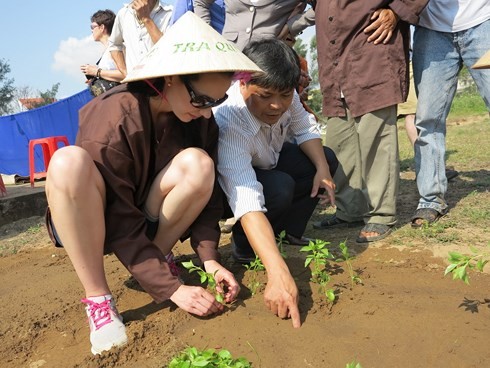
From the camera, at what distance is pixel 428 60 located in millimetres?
3293

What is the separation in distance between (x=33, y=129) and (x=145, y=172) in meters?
7.94

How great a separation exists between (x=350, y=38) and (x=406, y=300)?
63.4 inches

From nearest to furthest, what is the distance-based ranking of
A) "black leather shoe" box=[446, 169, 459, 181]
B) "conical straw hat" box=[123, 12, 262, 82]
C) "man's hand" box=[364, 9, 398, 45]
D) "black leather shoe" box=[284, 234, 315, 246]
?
"conical straw hat" box=[123, 12, 262, 82] < "man's hand" box=[364, 9, 398, 45] < "black leather shoe" box=[284, 234, 315, 246] < "black leather shoe" box=[446, 169, 459, 181]

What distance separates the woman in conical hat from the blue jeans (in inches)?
65.0

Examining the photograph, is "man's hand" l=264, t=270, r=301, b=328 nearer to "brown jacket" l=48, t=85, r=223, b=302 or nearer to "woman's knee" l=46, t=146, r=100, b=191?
"brown jacket" l=48, t=85, r=223, b=302

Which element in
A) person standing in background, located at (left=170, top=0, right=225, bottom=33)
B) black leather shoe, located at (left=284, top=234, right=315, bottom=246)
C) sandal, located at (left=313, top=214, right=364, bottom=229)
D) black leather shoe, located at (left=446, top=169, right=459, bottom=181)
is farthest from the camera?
black leather shoe, located at (left=446, top=169, right=459, bottom=181)

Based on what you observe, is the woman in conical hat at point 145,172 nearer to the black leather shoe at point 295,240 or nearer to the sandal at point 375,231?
the black leather shoe at point 295,240

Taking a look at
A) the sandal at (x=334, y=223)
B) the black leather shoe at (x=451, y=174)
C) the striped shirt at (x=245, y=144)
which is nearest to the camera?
the striped shirt at (x=245, y=144)

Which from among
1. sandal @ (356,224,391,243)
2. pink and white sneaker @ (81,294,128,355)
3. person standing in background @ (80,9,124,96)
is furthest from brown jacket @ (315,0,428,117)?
person standing in background @ (80,9,124,96)

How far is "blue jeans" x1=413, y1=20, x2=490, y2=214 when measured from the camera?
10.5ft

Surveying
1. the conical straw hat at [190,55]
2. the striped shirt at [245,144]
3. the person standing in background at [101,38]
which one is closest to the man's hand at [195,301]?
the striped shirt at [245,144]

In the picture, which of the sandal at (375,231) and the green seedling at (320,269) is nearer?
the green seedling at (320,269)

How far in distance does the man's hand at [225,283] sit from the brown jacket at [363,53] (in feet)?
4.56

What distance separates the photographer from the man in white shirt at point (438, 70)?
312 centimetres
